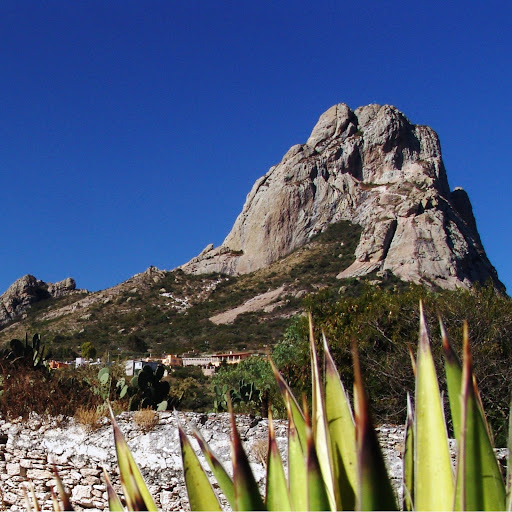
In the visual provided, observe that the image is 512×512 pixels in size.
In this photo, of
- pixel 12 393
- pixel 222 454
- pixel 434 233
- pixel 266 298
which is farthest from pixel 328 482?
pixel 434 233

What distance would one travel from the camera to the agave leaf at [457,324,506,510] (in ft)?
3.52

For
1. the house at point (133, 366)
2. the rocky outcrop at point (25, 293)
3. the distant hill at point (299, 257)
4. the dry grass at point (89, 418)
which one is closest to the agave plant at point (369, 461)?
the dry grass at point (89, 418)

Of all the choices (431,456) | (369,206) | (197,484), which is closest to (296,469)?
(197,484)

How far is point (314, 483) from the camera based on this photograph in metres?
1.19

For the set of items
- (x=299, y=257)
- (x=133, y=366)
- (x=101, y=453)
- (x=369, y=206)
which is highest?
(x=369, y=206)

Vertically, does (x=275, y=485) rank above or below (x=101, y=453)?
above

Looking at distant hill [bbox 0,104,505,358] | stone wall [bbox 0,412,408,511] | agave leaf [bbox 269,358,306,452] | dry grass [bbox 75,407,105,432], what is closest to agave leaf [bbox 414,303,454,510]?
agave leaf [bbox 269,358,306,452]

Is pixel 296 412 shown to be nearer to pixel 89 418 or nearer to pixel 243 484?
pixel 243 484

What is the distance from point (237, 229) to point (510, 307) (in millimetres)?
67372

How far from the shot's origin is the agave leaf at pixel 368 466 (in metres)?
0.99

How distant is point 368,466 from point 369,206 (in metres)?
65.4

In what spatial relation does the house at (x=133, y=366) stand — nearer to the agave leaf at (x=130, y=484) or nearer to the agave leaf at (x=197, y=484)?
the agave leaf at (x=130, y=484)

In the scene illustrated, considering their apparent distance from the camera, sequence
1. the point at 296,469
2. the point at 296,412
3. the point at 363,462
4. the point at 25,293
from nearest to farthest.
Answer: the point at 363,462, the point at 296,469, the point at 296,412, the point at 25,293

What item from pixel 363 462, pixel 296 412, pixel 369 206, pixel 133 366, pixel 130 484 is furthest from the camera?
pixel 369 206
